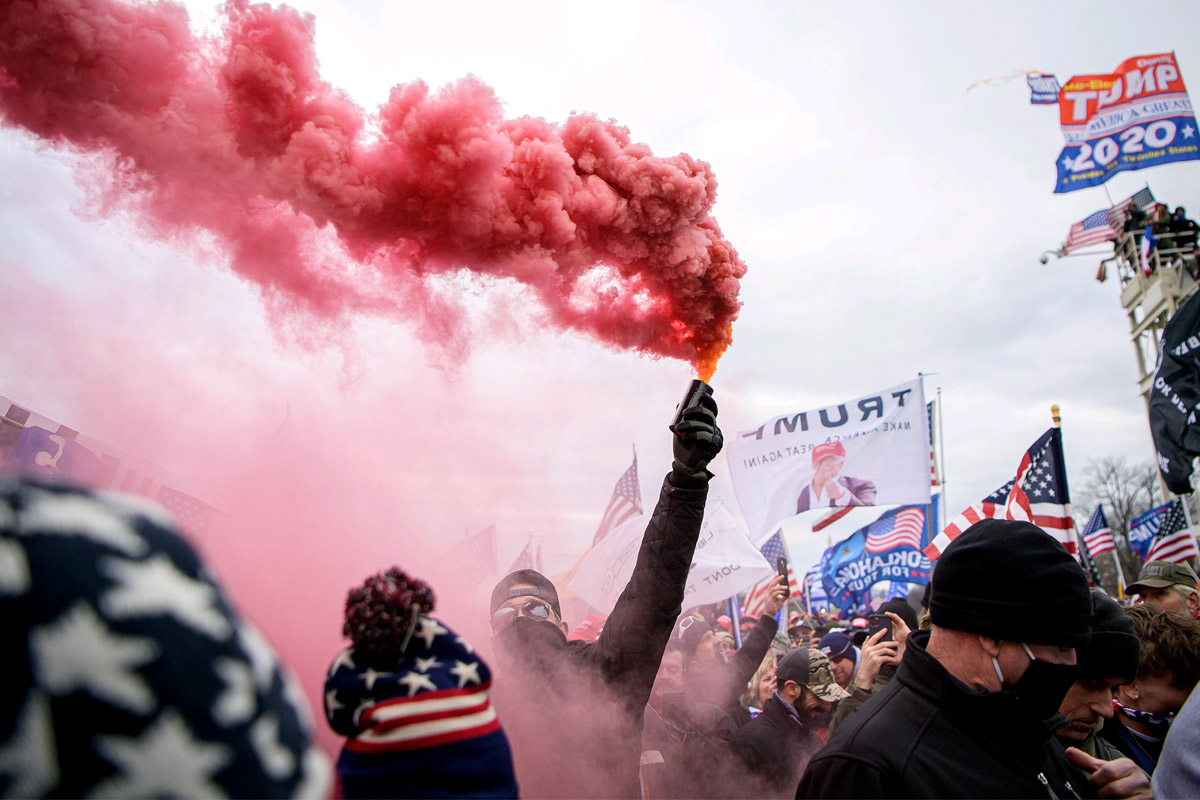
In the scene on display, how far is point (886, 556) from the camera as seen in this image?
1338cm

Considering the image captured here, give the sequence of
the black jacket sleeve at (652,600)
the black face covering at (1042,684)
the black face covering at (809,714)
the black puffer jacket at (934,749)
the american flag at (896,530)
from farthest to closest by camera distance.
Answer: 1. the american flag at (896,530)
2. the black face covering at (809,714)
3. the black jacket sleeve at (652,600)
4. the black face covering at (1042,684)
5. the black puffer jacket at (934,749)

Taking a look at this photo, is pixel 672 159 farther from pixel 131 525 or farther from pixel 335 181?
pixel 131 525

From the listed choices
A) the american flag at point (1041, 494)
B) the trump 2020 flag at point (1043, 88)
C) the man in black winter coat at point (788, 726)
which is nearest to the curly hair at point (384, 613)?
the man in black winter coat at point (788, 726)

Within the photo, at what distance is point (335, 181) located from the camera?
181 inches

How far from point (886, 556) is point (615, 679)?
1200cm

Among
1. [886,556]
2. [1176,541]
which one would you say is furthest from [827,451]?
[1176,541]

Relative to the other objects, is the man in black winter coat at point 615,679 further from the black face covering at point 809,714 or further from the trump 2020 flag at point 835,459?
the trump 2020 flag at point 835,459

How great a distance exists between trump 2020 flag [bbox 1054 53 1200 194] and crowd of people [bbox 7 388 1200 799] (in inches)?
586

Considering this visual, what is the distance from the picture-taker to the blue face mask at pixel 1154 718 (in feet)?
11.1

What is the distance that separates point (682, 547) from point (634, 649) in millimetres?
514

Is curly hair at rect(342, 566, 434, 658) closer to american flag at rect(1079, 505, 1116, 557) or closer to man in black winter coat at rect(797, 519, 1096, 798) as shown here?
man in black winter coat at rect(797, 519, 1096, 798)

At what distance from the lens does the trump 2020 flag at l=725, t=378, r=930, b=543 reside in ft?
31.3

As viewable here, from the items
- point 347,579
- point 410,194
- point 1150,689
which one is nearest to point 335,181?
point 410,194

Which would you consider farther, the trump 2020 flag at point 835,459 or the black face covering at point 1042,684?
the trump 2020 flag at point 835,459
